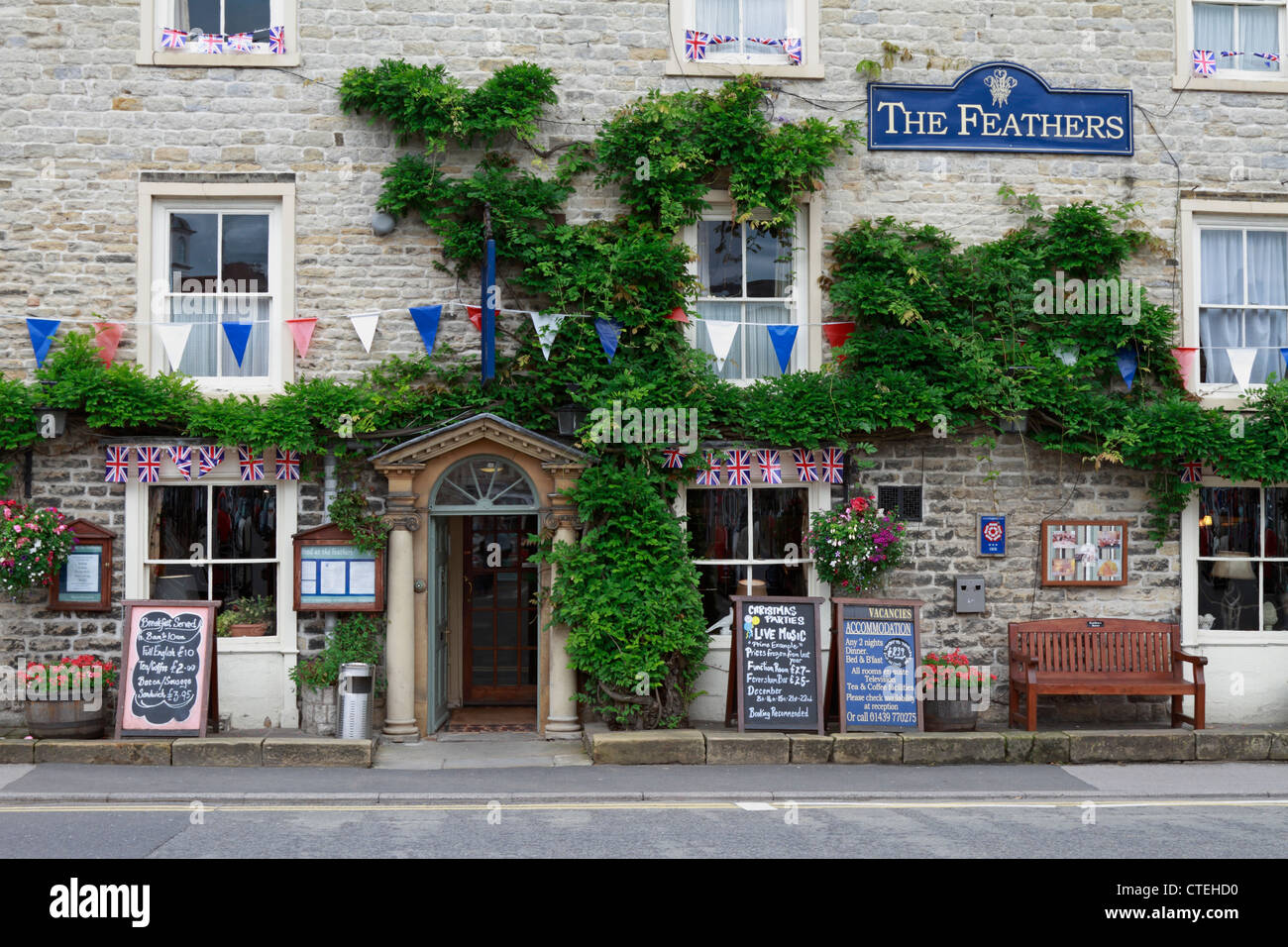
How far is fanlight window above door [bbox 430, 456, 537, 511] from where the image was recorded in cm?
1158

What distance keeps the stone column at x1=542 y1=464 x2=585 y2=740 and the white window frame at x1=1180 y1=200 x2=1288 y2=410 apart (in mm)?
6649

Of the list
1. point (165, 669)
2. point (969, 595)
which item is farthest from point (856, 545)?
point (165, 669)

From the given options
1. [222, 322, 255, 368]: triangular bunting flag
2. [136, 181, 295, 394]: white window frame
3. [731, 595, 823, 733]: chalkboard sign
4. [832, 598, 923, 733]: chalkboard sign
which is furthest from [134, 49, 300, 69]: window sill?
[832, 598, 923, 733]: chalkboard sign

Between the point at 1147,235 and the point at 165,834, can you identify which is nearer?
the point at 165,834

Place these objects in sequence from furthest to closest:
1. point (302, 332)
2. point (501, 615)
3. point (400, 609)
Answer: point (501, 615), point (302, 332), point (400, 609)

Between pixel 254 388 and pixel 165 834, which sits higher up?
pixel 254 388

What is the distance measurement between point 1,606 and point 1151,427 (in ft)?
38.0

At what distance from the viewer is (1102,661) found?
39.1ft

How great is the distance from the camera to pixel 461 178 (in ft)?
38.8

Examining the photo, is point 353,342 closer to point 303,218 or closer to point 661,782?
point 303,218

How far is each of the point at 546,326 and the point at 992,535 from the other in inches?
198

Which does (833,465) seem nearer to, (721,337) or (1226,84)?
(721,337)

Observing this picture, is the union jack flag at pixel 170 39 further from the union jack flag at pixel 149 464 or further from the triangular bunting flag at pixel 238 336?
the union jack flag at pixel 149 464
